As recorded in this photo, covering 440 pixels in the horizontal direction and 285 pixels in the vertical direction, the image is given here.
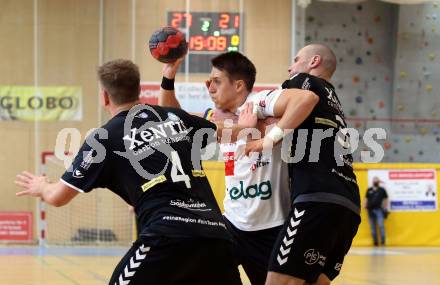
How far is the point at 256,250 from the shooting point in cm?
584

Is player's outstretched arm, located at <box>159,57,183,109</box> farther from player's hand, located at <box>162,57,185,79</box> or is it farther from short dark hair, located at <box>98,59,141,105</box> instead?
short dark hair, located at <box>98,59,141,105</box>

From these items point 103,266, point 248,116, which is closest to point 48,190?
point 248,116

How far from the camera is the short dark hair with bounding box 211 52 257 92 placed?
19.7 feet

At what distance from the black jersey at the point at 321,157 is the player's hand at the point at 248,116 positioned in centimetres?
29

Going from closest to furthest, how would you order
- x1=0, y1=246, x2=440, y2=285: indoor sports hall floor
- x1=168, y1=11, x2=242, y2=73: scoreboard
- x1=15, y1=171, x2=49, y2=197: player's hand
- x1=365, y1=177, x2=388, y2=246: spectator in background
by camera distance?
x1=15, y1=171, x2=49, y2=197: player's hand < x1=0, y1=246, x2=440, y2=285: indoor sports hall floor < x1=168, y1=11, x2=242, y2=73: scoreboard < x1=365, y1=177, x2=388, y2=246: spectator in background

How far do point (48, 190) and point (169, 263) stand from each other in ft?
2.68

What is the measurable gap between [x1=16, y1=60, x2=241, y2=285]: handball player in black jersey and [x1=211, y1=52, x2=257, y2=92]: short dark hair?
137cm

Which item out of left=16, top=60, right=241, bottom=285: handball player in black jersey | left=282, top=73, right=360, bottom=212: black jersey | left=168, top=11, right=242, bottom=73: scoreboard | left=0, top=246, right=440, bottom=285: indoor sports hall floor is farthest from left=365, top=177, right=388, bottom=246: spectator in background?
left=16, top=60, right=241, bottom=285: handball player in black jersey

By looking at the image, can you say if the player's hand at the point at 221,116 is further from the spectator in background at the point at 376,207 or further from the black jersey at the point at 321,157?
the spectator in background at the point at 376,207

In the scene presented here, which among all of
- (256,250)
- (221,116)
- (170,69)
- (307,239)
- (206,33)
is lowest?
(256,250)

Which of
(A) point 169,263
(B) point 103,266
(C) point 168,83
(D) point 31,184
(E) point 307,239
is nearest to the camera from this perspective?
(A) point 169,263

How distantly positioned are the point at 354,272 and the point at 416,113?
11143mm

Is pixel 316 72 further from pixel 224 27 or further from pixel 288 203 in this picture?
pixel 224 27

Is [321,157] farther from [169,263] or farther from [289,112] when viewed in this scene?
[169,263]
